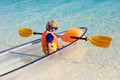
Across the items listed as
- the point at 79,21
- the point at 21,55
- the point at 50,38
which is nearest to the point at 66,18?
the point at 79,21

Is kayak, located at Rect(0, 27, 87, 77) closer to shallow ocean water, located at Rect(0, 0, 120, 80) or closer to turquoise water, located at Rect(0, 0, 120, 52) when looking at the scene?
shallow ocean water, located at Rect(0, 0, 120, 80)

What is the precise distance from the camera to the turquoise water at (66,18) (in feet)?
19.2

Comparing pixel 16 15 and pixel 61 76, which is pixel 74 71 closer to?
pixel 61 76

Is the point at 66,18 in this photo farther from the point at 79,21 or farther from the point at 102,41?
the point at 102,41

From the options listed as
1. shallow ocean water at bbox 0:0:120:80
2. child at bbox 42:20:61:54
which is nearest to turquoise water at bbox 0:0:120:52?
shallow ocean water at bbox 0:0:120:80

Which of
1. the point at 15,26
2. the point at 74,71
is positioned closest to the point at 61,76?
the point at 74,71

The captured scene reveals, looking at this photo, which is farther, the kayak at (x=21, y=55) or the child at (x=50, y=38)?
the kayak at (x=21, y=55)

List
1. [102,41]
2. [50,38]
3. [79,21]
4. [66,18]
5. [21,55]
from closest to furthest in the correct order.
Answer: [50,38]
[102,41]
[21,55]
[79,21]
[66,18]

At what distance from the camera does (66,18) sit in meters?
7.86

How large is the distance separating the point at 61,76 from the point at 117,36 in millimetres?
1999

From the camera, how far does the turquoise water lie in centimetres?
586

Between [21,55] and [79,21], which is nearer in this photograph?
[21,55]

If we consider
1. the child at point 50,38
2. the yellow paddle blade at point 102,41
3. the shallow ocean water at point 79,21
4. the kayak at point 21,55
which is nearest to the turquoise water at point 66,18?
the shallow ocean water at point 79,21

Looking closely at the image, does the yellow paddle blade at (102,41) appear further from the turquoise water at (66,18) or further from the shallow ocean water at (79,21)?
the turquoise water at (66,18)
